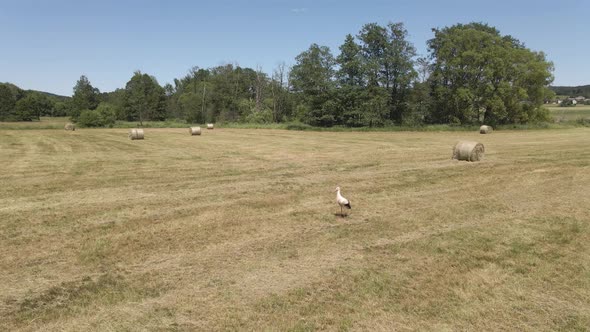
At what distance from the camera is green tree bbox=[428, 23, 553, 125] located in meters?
53.6

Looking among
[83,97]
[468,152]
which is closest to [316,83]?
A: [468,152]

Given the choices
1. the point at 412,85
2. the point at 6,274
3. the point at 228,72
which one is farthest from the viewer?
the point at 228,72

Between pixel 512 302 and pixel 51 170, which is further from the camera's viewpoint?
pixel 51 170

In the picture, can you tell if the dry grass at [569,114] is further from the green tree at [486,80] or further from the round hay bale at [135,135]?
the round hay bale at [135,135]

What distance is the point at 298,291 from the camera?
245 inches

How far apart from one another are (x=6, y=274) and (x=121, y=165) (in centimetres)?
1249

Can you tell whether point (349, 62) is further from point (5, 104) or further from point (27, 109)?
point (5, 104)

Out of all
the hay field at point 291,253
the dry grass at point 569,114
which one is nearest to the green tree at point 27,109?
the hay field at point 291,253

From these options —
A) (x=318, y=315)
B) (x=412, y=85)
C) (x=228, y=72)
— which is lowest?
(x=318, y=315)

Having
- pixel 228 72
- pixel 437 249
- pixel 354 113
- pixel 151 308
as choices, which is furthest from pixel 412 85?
pixel 151 308

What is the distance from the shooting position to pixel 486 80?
179 ft

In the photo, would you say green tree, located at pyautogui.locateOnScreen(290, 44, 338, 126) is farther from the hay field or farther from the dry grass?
the hay field

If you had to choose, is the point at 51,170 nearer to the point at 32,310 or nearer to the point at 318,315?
the point at 32,310

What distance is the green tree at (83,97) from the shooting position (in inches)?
3898
